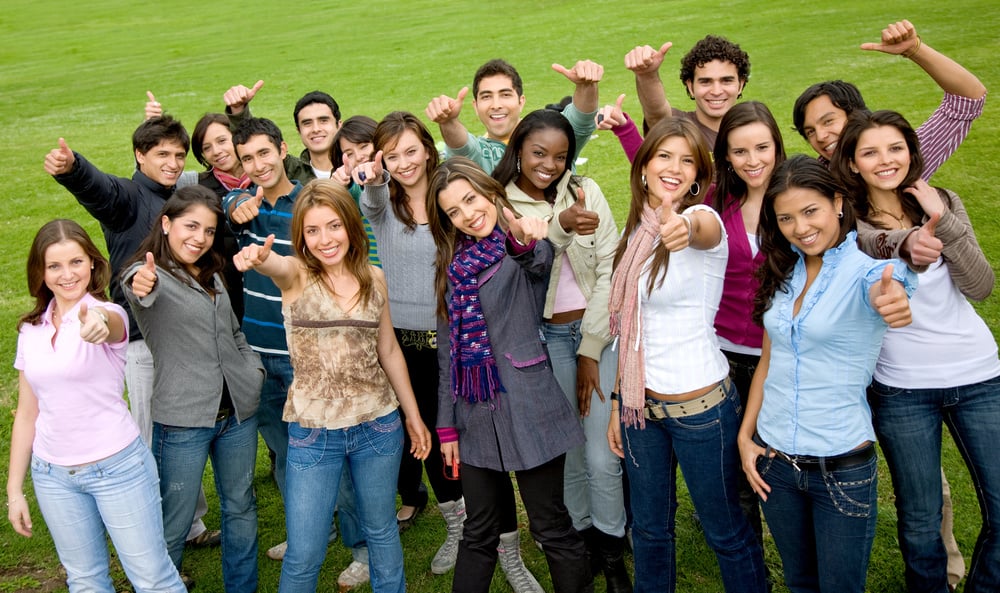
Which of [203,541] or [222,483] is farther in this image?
[203,541]

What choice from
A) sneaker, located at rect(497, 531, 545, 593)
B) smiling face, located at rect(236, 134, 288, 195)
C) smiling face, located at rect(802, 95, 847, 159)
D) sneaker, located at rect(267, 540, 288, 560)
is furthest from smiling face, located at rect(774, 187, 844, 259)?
sneaker, located at rect(267, 540, 288, 560)

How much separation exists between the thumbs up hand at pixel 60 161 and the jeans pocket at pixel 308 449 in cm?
209

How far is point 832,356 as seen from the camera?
3.39 meters

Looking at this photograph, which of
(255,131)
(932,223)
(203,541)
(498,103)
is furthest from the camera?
(498,103)

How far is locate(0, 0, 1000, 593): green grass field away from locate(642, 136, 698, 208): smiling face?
7.86ft

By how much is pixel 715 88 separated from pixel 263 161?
2933 mm

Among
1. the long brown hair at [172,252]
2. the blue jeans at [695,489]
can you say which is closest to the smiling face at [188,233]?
the long brown hair at [172,252]

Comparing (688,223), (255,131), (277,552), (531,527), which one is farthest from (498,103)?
(277,552)

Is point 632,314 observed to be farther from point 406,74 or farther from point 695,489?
point 406,74

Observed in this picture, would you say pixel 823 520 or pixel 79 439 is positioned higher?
pixel 79 439

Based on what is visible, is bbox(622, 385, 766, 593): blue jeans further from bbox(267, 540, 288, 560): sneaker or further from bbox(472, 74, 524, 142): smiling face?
bbox(472, 74, 524, 142): smiling face

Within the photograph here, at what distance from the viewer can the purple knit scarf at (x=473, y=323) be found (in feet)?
12.9

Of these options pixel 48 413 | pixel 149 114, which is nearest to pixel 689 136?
pixel 48 413

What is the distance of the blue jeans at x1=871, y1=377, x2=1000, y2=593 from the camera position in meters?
3.61
